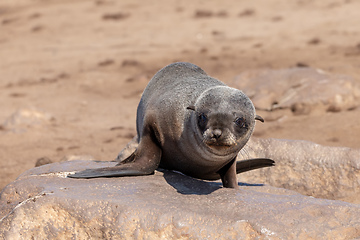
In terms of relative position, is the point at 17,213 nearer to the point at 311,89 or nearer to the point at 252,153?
the point at 252,153

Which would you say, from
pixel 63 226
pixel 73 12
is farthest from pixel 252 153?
pixel 73 12

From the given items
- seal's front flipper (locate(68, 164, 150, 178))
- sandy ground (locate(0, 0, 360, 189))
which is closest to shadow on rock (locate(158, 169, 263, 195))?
seal's front flipper (locate(68, 164, 150, 178))

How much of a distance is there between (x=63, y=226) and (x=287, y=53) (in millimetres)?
10505

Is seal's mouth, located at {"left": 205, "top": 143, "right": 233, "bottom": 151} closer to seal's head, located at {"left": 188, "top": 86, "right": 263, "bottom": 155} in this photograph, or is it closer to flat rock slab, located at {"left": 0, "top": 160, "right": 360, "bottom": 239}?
seal's head, located at {"left": 188, "top": 86, "right": 263, "bottom": 155}

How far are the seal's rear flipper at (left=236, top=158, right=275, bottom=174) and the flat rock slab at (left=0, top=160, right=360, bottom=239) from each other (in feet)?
4.28

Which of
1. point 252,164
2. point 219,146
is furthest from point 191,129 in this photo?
point 252,164

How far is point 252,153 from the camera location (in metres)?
6.75

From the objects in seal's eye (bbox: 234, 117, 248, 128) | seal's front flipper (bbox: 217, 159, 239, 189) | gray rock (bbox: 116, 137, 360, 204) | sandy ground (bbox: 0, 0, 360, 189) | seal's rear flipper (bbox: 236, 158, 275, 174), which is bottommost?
sandy ground (bbox: 0, 0, 360, 189)

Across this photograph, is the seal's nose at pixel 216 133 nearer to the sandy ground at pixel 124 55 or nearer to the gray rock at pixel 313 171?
the gray rock at pixel 313 171

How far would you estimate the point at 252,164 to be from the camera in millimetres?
6086

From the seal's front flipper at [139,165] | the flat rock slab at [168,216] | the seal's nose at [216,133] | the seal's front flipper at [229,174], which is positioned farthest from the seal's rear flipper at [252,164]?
the seal's nose at [216,133]

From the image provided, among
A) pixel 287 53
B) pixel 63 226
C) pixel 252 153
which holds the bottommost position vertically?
pixel 287 53

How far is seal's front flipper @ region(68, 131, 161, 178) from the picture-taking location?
5176 mm

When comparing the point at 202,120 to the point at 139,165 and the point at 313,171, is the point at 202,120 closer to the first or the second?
the point at 139,165
